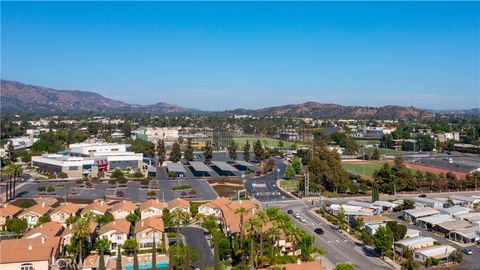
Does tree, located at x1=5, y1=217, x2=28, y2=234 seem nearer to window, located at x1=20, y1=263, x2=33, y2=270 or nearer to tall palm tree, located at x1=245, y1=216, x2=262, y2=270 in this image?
window, located at x1=20, y1=263, x2=33, y2=270

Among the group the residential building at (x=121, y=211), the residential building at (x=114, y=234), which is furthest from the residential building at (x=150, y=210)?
the residential building at (x=114, y=234)

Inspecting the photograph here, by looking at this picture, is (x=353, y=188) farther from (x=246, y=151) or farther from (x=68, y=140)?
(x=68, y=140)

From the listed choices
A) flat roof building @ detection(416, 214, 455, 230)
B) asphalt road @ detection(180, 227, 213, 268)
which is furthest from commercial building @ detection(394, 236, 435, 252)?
asphalt road @ detection(180, 227, 213, 268)

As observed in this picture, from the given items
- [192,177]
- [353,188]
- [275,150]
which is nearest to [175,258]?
[353,188]

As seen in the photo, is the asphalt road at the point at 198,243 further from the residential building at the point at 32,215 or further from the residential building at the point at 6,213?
the residential building at the point at 6,213

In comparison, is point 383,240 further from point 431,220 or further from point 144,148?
point 144,148
